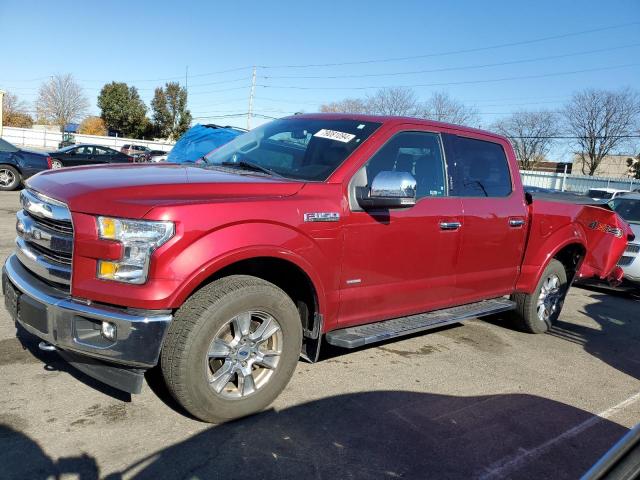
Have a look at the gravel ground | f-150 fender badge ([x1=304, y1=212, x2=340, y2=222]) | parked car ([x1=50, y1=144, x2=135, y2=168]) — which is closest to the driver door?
f-150 fender badge ([x1=304, y1=212, x2=340, y2=222])

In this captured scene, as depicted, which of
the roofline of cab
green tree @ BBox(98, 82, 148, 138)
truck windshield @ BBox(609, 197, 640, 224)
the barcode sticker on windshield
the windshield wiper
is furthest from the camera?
green tree @ BBox(98, 82, 148, 138)

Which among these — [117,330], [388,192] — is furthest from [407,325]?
[117,330]

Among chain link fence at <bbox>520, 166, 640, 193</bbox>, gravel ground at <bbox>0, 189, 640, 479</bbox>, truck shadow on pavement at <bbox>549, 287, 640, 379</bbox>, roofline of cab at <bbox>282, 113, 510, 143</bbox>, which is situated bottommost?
gravel ground at <bbox>0, 189, 640, 479</bbox>

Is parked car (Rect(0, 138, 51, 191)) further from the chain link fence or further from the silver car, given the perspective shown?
the chain link fence

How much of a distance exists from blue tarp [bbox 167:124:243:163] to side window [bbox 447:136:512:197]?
8.36m

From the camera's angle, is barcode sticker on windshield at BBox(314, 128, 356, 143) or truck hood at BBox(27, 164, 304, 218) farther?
barcode sticker on windshield at BBox(314, 128, 356, 143)

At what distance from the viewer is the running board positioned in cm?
378

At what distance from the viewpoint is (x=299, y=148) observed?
4270 millimetres

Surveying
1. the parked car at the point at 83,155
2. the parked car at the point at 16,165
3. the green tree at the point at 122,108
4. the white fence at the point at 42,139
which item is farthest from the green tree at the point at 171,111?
the parked car at the point at 16,165

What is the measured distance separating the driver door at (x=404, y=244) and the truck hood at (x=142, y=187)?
2.21ft

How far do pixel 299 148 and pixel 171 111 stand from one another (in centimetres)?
5898

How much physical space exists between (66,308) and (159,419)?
2.92ft

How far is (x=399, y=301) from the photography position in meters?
4.25

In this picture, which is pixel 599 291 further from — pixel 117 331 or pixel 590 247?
pixel 117 331
